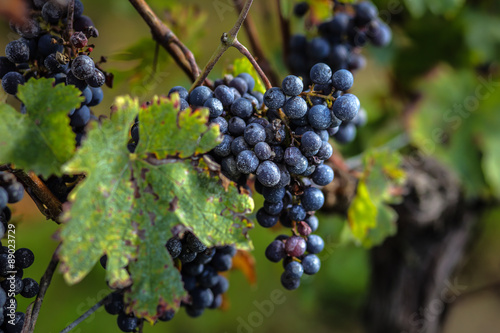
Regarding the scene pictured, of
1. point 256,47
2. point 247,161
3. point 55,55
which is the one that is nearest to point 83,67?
point 55,55

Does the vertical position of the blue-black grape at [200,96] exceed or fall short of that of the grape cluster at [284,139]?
it exceeds it

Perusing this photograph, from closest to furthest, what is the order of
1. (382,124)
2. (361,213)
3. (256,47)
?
(361,213) → (256,47) → (382,124)

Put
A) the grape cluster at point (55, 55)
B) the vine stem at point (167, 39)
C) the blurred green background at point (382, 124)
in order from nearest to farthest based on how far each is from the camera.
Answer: the grape cluster at point (55, 55)
the vine stem at point (167, 39)
the blurred green background at point (382, 124)

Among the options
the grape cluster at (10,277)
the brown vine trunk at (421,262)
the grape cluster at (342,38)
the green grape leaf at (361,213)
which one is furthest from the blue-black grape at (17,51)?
the brown vine trunk at (421,262)

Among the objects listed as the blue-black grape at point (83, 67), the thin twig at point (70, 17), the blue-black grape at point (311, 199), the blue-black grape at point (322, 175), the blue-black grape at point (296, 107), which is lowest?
the blue-black grape at point (311, 199)

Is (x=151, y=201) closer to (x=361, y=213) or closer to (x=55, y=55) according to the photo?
(x=55, y=55)

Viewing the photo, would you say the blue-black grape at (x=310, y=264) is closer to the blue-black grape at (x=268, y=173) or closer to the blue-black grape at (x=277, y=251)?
the blue-black grape at (x=277, y=251)

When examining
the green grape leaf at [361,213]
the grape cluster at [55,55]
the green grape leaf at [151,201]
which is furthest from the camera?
the green grape leaf at [361,213]
